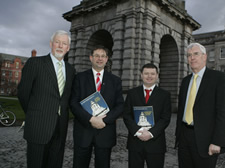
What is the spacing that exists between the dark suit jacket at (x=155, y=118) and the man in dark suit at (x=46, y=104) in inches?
42.6

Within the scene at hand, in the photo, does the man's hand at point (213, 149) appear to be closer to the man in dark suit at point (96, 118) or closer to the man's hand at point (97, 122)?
the man in dark suit at point (96, 118)

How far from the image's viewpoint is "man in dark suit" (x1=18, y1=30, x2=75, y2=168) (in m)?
2.79

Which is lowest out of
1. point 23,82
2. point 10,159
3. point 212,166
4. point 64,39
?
point 10,159

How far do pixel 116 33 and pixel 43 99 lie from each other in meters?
12.1

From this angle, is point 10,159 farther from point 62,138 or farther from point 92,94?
point 92,94

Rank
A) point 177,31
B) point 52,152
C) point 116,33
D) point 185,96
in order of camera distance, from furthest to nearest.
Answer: point 177,31, point 116,33, point 185,96, point 52,152

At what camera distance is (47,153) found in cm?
296

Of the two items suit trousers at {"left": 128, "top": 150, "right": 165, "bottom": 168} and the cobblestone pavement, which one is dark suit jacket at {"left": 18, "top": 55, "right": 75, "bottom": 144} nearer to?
suit trousers at {"left": 128, "top": 150, "right": 165, "bottom": 168}

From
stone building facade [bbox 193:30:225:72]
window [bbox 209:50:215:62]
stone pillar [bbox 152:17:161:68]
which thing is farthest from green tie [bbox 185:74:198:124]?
window [bbox 209:50:215:62]

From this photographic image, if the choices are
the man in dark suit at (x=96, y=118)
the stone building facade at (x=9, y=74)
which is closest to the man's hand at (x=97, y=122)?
the man in dark suit at (x=96, y=118)

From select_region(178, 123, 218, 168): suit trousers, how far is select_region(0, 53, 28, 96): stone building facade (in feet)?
230

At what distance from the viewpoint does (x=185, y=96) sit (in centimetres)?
321

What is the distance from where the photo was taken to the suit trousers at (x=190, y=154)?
110 inches

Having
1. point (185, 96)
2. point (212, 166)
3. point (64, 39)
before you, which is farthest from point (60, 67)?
point (212, 166)
